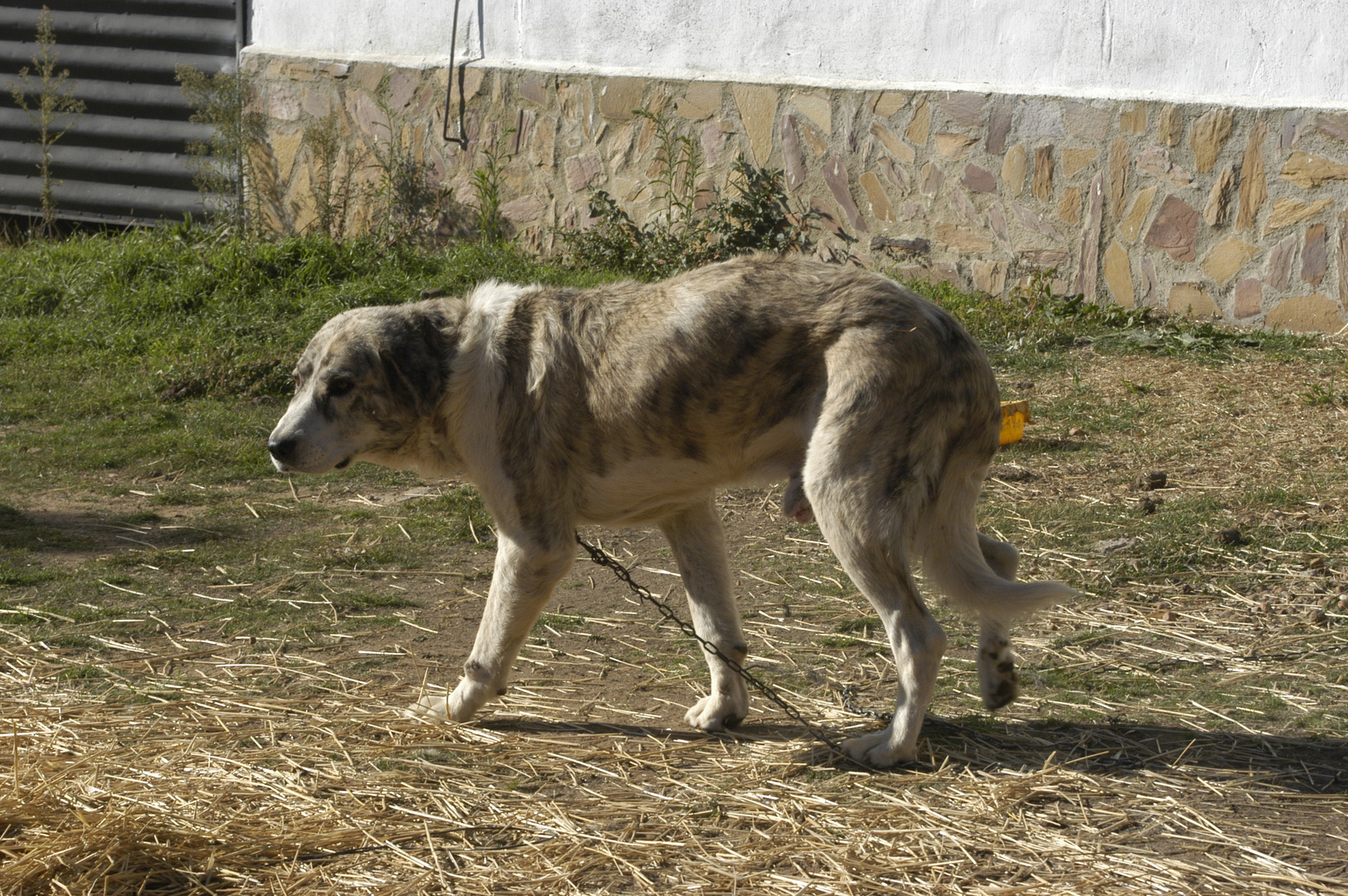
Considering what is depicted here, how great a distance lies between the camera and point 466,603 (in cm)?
562

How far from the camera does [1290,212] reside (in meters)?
8.49

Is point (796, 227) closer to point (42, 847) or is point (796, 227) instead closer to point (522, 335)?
point (522, 335)

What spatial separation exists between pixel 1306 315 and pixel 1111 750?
5750mm

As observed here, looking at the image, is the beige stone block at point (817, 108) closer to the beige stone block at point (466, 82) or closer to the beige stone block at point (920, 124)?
the beige stone block at point (920, 124)

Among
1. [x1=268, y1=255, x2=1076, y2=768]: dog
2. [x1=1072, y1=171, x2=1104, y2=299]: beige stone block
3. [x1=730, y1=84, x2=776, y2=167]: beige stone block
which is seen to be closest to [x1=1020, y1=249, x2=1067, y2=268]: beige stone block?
[x1=1072, y1=171, x2=1104, y2=299]: beige stone block

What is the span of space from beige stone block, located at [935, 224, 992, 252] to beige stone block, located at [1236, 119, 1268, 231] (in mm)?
1696

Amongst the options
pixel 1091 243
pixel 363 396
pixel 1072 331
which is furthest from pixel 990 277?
pixel 363 396

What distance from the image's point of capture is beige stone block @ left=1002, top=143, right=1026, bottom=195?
29.9ft

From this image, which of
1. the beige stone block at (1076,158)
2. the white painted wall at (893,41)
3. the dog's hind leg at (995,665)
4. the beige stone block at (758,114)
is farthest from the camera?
the beige stone block at (758,114)

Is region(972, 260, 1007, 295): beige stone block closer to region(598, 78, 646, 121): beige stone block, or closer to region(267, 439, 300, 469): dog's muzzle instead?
region(598, 78, 646, 121): beige stone block

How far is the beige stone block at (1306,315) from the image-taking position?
8523 millimetres

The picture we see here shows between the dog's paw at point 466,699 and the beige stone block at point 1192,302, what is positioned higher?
the beige stone block at point 1192,302

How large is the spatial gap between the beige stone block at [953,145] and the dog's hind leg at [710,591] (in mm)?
5555

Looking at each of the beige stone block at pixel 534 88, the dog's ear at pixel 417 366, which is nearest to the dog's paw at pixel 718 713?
the dog's ear at pixel 417 366
